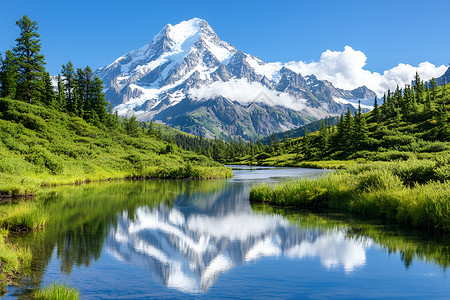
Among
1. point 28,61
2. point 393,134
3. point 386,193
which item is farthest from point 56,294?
point 393,134

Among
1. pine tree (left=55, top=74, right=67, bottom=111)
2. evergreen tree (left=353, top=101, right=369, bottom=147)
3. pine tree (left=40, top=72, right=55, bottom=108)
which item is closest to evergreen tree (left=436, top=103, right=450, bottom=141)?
evergreen tree (left=353, top=101, right=369, bottom=147)

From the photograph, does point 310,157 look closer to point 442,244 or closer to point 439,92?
point 439,92

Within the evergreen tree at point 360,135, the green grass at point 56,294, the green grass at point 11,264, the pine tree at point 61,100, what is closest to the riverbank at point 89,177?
the green grass at point 11,264

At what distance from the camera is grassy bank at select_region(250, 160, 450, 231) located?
2321cm

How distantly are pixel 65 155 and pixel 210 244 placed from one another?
55903 mm

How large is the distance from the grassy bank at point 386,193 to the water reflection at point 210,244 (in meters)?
5.03

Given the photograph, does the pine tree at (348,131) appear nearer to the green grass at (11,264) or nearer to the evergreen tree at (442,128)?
the evergreen tree at (442,128)

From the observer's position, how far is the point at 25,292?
1298cm

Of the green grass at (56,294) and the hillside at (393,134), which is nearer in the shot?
the green grass at (56,294)

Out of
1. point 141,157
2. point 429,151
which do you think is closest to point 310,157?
point 429,151

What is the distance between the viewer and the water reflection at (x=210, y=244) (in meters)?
18.0

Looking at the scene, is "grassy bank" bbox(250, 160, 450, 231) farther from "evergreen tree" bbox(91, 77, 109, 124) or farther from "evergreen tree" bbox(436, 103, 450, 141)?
"evergreen tree" bbox(436, 103, 450, 141)

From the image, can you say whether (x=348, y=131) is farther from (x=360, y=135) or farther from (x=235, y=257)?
(x=235, y=257)

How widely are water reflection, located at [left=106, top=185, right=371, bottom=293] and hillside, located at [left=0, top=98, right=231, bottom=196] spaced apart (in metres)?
23.0
